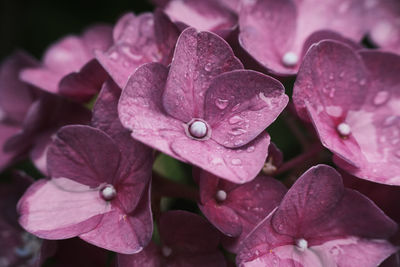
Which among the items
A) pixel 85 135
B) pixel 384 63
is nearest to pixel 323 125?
pixel 384 63

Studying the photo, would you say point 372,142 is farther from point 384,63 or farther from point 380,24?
point 380,24

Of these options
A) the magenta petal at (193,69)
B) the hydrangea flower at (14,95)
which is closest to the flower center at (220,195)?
the magenta petal at (193,69)

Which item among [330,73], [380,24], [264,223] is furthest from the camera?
[380,24]

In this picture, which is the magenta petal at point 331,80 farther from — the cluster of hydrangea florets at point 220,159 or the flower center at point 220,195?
the flower center at point 220,195

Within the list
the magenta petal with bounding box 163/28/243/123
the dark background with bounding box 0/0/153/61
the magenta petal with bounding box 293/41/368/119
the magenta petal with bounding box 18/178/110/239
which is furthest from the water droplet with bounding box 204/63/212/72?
the dark background with bounding box 0/0/153/61

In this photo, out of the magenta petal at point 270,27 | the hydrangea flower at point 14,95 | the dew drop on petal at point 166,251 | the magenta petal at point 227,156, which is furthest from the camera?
the hydrangea flower at point 14,95

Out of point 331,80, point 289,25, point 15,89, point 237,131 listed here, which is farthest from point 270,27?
point 15,89

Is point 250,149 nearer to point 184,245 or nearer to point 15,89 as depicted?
point 184,245
